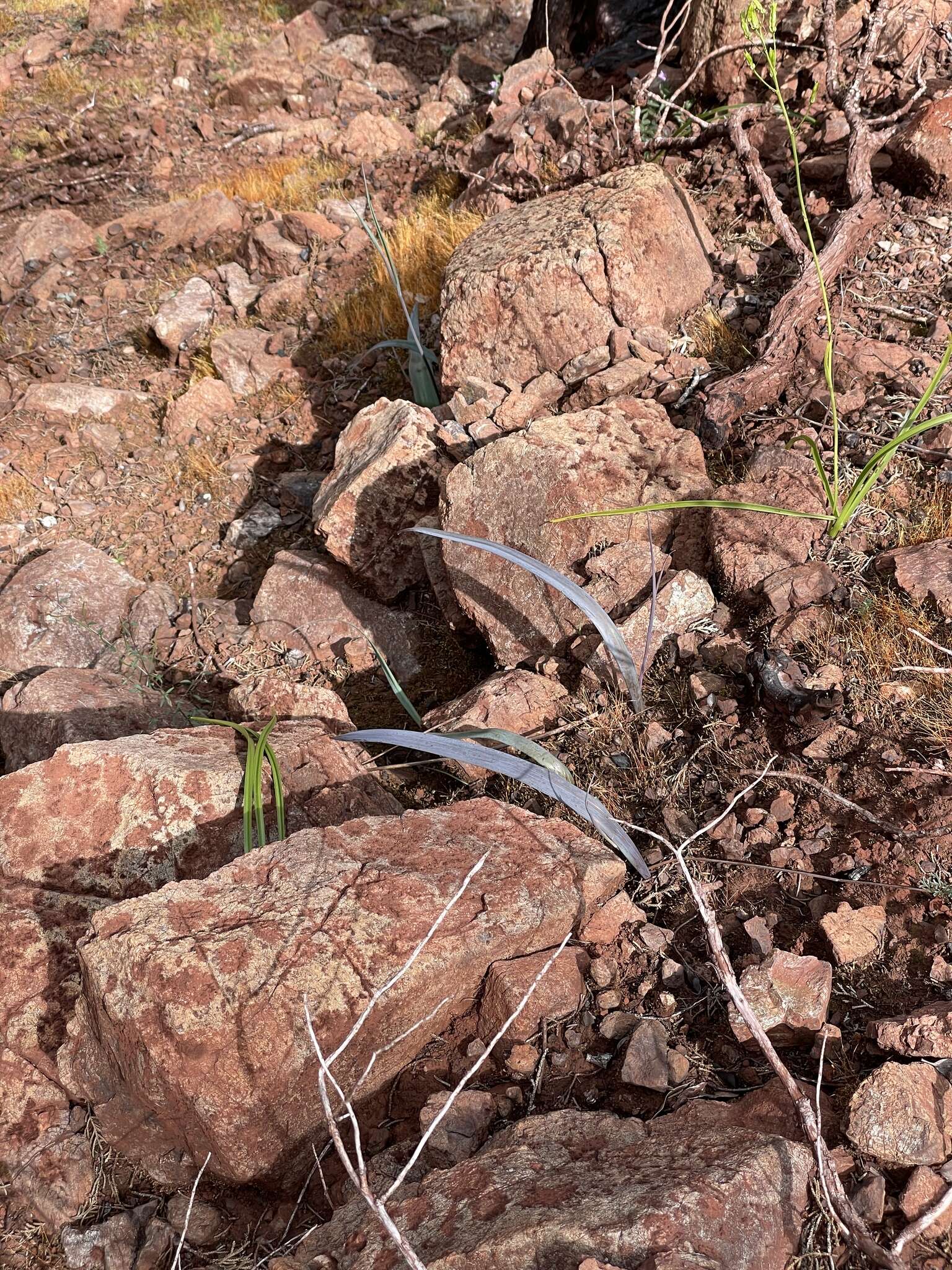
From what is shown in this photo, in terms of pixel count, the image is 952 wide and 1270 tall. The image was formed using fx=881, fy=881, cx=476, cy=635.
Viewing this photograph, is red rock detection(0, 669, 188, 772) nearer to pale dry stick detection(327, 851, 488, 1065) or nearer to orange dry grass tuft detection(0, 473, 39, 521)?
pale dry stick detection(327, 851, 488, 1065)

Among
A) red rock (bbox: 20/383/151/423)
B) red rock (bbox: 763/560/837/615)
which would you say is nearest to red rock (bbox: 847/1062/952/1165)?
red rock (bbox: 763/560/837/615)

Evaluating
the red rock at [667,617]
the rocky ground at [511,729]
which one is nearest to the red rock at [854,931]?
the rocky ground at [511,729]

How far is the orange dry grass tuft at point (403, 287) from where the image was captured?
457cm

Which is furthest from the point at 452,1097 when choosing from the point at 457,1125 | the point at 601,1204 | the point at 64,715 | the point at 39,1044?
the point at 64,715

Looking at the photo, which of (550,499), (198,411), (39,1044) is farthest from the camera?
(198,411)

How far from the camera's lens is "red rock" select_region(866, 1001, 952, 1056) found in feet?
4.93

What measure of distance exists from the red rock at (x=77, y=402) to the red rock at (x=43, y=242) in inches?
64.8

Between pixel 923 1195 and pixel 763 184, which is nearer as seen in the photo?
pixel 923 1195

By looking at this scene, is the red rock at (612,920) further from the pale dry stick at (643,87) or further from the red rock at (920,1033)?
the pale dry stick at (643,87)

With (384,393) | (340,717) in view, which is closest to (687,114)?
(384,393)

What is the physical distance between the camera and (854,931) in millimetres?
1749

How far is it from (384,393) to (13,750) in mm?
2428

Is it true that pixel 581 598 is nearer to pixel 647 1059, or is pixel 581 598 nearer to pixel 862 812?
pixel 862 812

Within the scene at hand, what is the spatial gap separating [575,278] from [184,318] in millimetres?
2894
